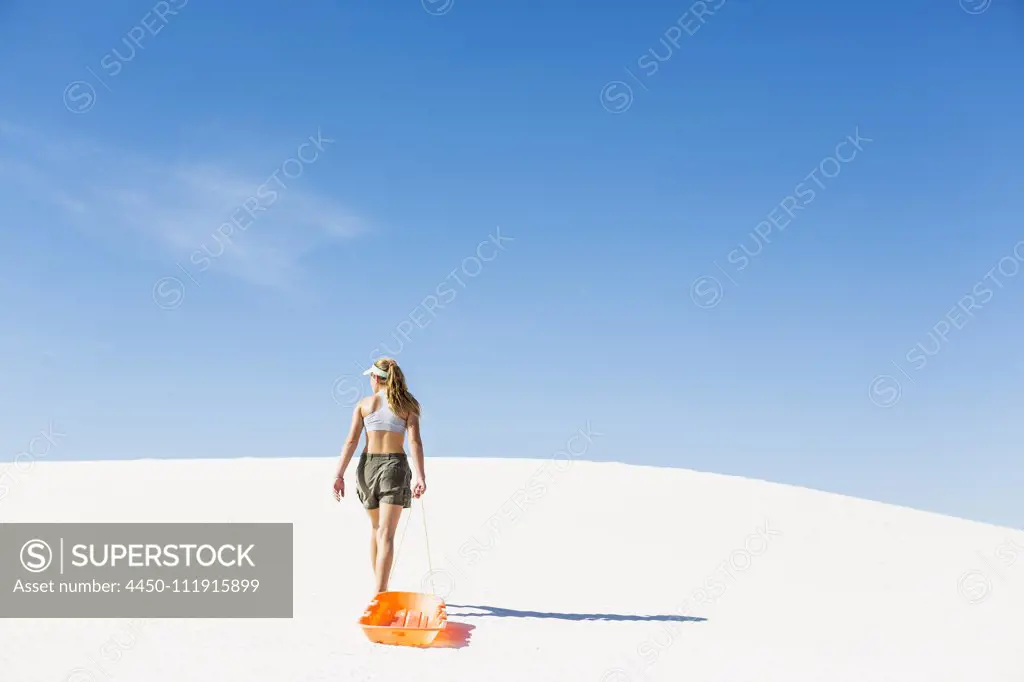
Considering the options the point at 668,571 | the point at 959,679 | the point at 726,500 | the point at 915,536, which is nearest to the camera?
Result: the point at 959,679

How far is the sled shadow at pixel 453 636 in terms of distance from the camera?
6.42 meters

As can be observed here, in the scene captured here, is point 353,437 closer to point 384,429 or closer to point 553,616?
point 384,429

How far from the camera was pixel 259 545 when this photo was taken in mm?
10766

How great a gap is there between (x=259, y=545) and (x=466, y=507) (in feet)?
15.8

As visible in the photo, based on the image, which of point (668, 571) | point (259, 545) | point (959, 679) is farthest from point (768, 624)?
point (259, 545)

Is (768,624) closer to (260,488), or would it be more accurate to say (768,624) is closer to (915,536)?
(915,536)

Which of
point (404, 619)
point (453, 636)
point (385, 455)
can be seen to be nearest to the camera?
point (404, 619)

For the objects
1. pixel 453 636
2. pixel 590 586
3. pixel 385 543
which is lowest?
pixel 453 636

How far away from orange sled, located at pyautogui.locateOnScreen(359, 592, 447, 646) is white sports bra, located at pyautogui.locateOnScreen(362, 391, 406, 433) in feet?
4.32

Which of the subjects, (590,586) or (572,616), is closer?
(572,616)

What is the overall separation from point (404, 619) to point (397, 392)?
5.87 ft

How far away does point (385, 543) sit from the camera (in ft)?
22.6

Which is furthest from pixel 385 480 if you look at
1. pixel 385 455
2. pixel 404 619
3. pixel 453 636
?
pixel 453 636

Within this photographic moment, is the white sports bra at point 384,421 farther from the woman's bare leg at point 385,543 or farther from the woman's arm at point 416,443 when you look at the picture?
the woman's bare leg at point 385,543
